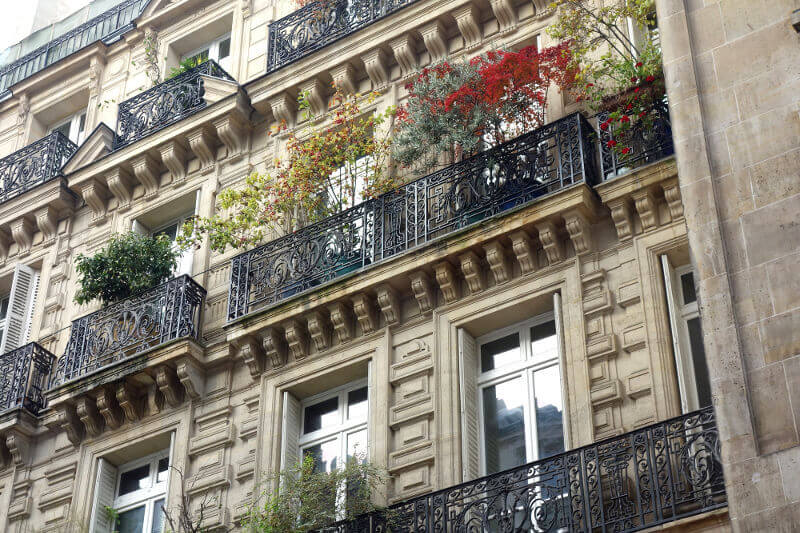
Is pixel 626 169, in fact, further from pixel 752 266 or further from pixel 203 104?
pixel 203 104

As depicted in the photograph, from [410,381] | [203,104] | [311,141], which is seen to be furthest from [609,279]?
[203,104]

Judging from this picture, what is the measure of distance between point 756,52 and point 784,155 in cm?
109

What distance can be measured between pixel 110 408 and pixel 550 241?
18.1ft

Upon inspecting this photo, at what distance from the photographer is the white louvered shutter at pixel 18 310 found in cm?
1816

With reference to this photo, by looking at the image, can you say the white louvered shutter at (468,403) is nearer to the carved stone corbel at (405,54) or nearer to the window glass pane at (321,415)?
the window glass pane at (321,415)

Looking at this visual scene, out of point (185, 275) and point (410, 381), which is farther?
point (185, 275)

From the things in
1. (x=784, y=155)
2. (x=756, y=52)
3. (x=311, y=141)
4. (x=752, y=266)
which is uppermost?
(x=311, y=141)

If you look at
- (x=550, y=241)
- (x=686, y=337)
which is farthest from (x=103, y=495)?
(x=686, y=337)

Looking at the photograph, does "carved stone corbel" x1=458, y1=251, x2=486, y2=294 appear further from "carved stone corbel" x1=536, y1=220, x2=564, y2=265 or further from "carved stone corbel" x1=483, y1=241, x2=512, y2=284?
"carved stone corbel" x1=536, y1=220, x2=564, y2=265

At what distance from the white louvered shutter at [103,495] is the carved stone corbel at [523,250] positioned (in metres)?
5.36

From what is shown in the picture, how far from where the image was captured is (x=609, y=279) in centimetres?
1332

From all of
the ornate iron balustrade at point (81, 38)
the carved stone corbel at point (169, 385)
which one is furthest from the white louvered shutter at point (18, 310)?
the ornate iron balustrade at point (81, 38)

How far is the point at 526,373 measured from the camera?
44.2 feet

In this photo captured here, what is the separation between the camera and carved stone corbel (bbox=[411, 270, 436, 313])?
14.3 metres
